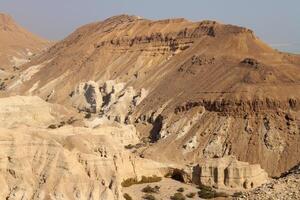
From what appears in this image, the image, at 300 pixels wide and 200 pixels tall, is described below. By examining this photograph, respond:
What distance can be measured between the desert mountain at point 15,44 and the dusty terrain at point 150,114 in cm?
3232

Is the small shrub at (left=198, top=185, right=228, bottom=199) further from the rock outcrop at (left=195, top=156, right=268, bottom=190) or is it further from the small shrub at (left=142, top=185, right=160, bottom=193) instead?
the small shrub at (left=142, top=185, right=160, bottom=193)

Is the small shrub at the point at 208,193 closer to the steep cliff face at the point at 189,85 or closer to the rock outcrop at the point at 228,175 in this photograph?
the rock outcrop at the point at 228,175

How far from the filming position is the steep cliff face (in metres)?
53.6

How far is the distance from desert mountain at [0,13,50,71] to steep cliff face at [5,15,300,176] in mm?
39422

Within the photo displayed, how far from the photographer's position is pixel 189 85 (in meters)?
66.5

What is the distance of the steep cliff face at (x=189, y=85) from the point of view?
53.6 metres

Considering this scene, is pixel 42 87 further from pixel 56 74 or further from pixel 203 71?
pixel 203 71

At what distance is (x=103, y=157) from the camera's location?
31.4 meters

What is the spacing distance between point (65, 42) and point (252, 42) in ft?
152

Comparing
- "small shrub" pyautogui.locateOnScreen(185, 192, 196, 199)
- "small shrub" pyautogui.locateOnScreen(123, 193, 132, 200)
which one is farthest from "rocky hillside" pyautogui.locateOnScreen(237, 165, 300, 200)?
"small shrub" pyautogui.locateOnScreen(185, 192, 196, 199)

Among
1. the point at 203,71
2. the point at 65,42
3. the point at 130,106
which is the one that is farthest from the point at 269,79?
the point at 65,42

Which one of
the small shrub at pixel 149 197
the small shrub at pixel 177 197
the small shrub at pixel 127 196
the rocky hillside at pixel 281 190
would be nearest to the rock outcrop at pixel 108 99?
the small shrub at pixel 177 197

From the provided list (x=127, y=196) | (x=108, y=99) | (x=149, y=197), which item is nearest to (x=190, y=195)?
(x=149, y=197)

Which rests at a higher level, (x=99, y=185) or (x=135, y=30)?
(x=135, y=30)
